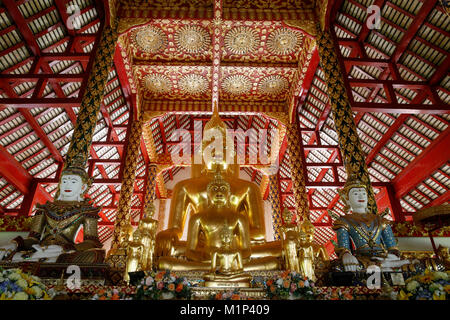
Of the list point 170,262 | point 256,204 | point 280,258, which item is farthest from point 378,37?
point 170,262

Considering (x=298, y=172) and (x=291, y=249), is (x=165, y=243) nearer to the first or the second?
(x=291, y=249)

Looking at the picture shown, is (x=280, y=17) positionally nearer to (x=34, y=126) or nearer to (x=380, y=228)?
(x=380, y=228)

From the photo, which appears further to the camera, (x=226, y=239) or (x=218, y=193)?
(x=218, y=193)

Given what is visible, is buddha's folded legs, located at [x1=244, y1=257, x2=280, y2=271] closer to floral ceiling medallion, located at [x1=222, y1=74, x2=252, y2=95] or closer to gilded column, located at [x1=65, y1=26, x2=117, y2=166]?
gilded column, located at [x1=65, y1=26, x2=117, y2=166]

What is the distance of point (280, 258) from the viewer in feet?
11.2

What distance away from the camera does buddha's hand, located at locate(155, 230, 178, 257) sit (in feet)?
12.5

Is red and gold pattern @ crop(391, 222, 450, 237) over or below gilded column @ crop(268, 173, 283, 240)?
below

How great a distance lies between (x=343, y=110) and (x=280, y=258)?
350 centimetres

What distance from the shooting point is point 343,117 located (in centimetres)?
582

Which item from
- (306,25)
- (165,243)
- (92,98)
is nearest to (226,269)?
(165,243)

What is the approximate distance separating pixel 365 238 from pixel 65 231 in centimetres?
314

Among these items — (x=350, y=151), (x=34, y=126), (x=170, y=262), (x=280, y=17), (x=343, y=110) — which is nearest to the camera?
(x=170, y=262)

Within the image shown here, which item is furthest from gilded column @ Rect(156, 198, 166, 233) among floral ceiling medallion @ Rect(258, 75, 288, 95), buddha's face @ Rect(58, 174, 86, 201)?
buddha's face @ Rect(58, 174, 86, 201)

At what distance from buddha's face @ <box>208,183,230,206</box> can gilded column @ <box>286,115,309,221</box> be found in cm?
527
